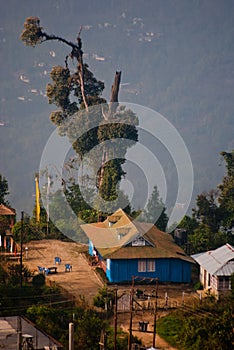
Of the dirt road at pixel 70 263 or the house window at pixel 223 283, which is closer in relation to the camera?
the house window at pixel 223 283

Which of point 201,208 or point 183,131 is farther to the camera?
point 183,131

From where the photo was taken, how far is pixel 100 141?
50.6 metres

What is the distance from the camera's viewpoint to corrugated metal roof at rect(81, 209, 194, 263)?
32719 mm

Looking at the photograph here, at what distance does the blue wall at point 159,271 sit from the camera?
32594 mm

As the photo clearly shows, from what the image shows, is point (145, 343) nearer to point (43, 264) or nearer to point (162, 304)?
point (162, 304)

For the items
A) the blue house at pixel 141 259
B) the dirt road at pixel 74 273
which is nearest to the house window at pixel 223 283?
the dirt road at pixel 74 273

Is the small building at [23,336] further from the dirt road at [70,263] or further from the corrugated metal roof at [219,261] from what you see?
the corrugated metal roof at [219,261]

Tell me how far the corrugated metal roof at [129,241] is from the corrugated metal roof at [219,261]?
55 centimetres

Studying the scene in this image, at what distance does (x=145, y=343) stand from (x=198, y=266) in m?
10.4

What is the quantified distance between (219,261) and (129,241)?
372 centimetres

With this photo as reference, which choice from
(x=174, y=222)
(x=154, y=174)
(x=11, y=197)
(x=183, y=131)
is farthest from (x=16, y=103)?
(x=174, y=222)

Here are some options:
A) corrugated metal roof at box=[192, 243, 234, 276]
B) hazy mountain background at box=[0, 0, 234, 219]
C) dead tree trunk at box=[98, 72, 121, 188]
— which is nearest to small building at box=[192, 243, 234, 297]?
corrugated metal roof at box=[192, 243, 234, 276]

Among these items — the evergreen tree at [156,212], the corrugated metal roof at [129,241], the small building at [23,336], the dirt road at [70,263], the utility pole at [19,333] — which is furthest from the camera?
the evergreen tree at [156,212]

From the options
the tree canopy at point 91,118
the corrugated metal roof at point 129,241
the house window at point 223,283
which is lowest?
A: the house window at point 223,283
